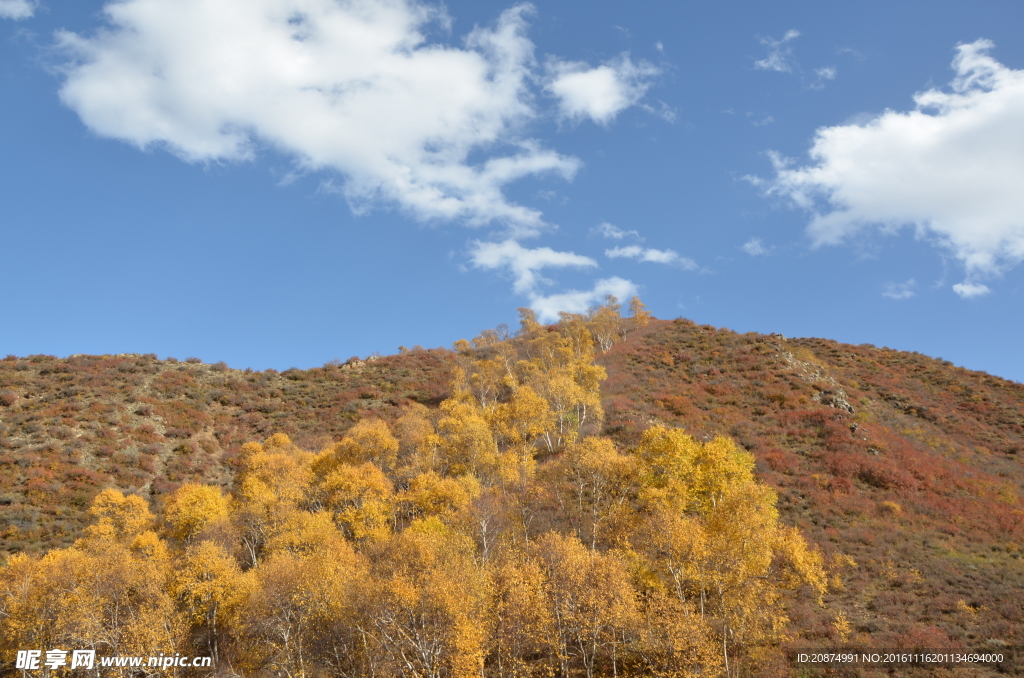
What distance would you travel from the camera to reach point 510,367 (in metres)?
95.0

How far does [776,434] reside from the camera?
68.2 m

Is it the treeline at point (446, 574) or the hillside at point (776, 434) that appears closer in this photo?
the treeline at point (446, 574)

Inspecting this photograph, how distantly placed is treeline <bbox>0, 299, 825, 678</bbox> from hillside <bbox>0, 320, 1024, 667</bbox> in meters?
8.00

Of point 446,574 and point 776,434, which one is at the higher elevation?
point 776,434

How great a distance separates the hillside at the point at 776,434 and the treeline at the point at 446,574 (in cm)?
800

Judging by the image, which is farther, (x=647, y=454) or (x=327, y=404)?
(x=327, y=404)

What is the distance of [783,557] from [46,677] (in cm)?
5153

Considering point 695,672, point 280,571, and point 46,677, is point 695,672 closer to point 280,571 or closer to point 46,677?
point 280,571

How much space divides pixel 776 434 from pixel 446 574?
5261cm

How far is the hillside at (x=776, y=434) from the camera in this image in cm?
3991

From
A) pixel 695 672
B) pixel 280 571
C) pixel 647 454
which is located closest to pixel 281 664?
pixel 280 571

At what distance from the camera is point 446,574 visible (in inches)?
1294

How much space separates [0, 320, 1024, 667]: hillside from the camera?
3991cm

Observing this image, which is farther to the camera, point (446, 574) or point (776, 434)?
point (776, 434)
